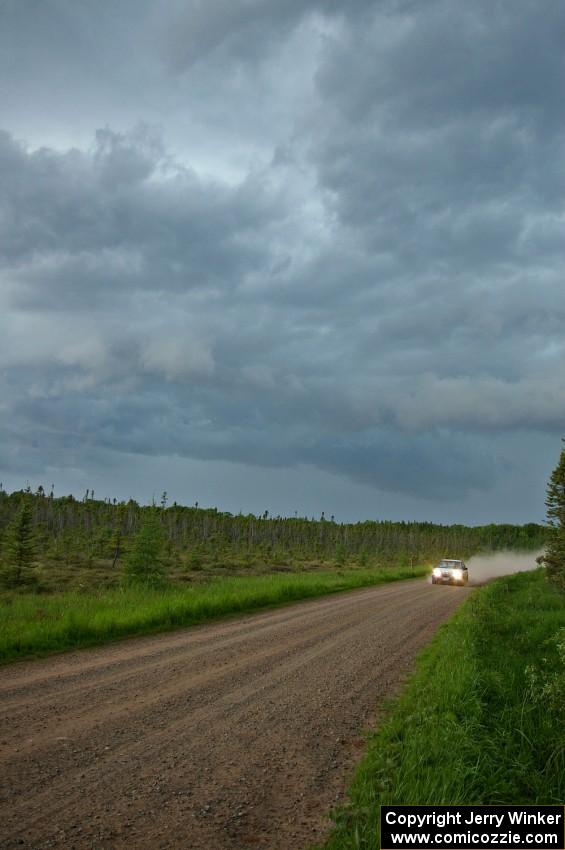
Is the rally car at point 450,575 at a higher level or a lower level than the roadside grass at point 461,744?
lower

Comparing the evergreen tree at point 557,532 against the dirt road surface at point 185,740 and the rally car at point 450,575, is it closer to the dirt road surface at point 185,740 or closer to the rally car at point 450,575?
the rally car at point 450,575

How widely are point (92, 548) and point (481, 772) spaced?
2338 inches

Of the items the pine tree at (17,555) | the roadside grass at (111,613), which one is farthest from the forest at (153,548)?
the roadside grass at (111,613)

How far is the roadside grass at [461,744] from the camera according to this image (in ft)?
16.4

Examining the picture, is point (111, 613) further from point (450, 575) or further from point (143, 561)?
point (450, 575)

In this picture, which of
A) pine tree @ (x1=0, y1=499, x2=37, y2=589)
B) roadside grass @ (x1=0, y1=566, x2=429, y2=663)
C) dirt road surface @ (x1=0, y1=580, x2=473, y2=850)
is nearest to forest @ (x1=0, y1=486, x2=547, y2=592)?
pine tree @ (x1=0, y1=499, x2=37, y2=589)

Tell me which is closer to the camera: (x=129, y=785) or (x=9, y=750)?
(x=129, y=785)

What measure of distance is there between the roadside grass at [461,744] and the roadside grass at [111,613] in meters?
7.40

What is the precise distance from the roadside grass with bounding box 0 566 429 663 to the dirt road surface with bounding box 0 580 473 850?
36.6 inches

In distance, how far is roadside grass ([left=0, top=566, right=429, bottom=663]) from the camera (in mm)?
11669

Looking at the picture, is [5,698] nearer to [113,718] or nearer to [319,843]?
[113,718]

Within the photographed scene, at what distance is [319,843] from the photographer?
4.45 metres

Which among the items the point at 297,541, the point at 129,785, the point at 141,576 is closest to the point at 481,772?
the point at 129,785

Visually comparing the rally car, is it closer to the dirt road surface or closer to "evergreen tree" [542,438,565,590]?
"evergreen tree" [542,438,565,590]
